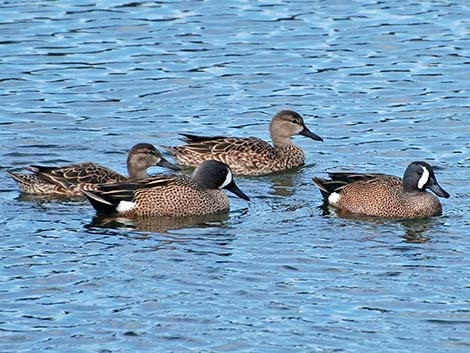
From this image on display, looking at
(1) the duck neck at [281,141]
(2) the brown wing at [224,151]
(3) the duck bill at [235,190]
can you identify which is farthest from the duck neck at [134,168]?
(1) the duck neck at [281,141]

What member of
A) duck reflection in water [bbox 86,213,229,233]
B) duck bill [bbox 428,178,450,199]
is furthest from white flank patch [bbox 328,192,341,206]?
duck reflection in water [bbox 86,213,229,233]

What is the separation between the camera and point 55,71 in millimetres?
21219

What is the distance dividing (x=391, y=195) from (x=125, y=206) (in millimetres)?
2574

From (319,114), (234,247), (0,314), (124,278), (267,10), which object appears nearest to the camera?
(0,314)

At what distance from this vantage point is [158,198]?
15.4 metres

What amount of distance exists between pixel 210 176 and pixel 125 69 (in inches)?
228

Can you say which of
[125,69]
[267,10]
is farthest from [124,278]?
[267,10]

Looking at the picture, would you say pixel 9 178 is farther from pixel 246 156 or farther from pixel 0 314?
pixel 0 314

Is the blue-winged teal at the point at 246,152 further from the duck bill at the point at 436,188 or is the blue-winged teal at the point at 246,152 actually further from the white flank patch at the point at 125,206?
the duck bill at the point at 436,188

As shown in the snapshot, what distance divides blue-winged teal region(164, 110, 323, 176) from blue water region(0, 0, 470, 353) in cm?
19

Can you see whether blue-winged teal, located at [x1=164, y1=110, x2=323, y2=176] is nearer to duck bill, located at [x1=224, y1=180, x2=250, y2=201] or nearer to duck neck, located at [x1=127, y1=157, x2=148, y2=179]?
duck neck, located at [x1=127, y1=157, x2=148, y2=179]

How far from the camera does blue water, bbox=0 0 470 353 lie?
11.8 m

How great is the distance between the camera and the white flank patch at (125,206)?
15250 millimetres

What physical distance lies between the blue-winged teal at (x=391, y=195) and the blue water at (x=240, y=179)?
191 millimetres
